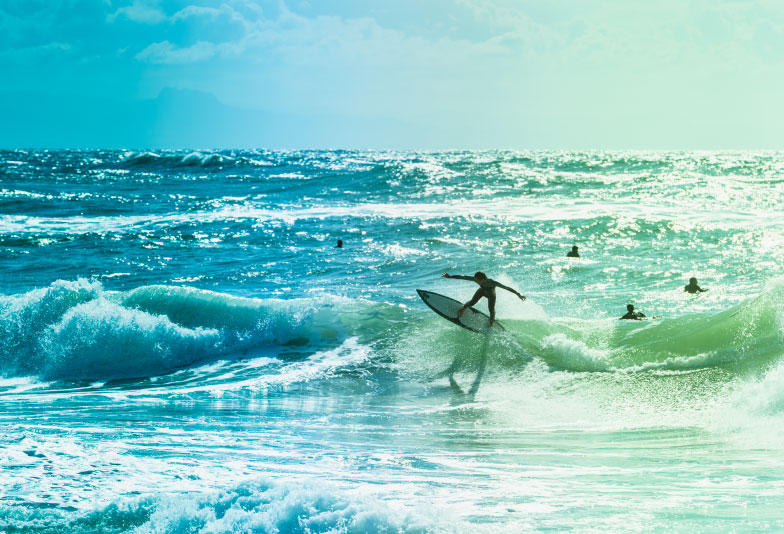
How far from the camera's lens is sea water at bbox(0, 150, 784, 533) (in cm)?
677

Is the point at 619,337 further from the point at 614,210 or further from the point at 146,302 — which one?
the point at 614,210

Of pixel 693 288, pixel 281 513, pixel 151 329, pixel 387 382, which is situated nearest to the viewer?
pixel 281 513

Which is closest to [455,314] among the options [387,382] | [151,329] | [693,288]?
[387,382]

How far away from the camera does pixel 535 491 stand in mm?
7211

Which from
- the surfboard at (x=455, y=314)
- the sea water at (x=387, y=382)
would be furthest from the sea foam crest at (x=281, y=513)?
the surfboard at (x=455, y=314)

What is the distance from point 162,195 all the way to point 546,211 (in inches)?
940

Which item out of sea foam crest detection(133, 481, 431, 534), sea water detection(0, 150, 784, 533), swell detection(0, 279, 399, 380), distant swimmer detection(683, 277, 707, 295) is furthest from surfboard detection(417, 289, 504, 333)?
sea foam crest detection(133, 481, 431, 534)

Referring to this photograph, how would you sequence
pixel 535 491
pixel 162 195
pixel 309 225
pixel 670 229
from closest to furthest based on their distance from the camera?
pixel 535 491
pixel 670 229
pixel 309 225
pixel 162 195

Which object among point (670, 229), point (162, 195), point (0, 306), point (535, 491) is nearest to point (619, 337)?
point (535, 491)

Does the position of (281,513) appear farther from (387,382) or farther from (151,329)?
(151,329)

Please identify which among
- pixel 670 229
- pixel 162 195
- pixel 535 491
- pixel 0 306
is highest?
pixel 162 195

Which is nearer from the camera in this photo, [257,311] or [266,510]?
[266,510]

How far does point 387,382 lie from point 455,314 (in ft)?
8.82

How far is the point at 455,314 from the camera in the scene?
1454 centimetres
